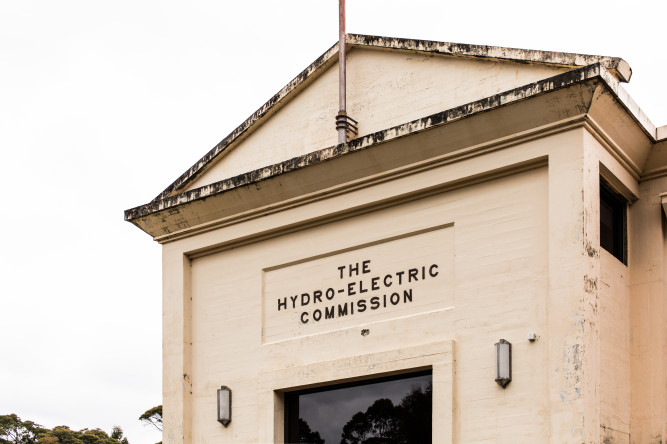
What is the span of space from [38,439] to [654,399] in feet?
142

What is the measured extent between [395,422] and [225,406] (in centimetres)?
277

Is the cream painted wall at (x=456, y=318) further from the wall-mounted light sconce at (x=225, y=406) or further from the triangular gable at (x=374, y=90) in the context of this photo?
the triangular gable at (x=374, y=90)

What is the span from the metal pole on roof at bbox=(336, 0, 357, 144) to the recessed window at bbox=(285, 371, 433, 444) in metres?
3.54

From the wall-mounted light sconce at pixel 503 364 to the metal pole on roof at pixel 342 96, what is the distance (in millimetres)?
4022

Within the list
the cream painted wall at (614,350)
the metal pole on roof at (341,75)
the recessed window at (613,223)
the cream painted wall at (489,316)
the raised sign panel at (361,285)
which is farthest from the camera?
the metal pole on roof at (341,75)

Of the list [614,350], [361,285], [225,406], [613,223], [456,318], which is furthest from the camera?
[225,406]

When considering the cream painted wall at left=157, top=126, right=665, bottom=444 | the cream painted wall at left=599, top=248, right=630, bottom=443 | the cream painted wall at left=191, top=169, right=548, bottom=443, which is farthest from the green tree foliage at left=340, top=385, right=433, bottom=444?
the cream painted wall at left=599, top=248, right=630, bottom=443

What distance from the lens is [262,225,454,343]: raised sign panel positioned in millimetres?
13938

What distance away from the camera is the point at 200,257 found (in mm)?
16750

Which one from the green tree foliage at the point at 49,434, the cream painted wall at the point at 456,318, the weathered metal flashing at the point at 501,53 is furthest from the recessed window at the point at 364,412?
the green tree foliage at the point at 49,434

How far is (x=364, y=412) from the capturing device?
14492mm

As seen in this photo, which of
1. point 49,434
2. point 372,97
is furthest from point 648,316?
point 49,434

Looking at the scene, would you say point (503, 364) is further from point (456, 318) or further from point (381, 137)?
point (381, 137)

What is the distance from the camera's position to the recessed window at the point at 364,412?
45.6 feet
